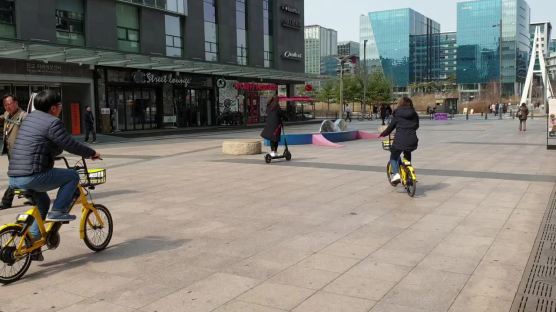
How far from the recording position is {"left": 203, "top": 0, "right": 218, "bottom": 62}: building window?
3806cm

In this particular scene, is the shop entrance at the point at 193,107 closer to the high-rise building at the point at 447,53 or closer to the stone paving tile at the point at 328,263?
the stone paving tile at the point at 328,263

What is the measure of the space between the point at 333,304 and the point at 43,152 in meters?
2.96

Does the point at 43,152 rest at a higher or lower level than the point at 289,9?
lower

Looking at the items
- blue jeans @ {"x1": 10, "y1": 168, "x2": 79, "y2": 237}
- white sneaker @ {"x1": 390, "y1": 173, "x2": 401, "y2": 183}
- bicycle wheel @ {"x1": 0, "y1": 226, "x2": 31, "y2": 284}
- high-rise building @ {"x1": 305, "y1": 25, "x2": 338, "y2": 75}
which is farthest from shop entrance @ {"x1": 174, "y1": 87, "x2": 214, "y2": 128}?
high-rise building @ {"x1": 305, "y1": 25, "x2": 338, "y2": 75}

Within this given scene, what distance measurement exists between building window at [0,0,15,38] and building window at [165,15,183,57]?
36.1ft

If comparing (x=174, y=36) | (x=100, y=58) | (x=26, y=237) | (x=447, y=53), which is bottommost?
(x=26, y=237)

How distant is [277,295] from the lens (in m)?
4.44

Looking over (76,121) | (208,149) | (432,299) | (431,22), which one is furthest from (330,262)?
(431,22)

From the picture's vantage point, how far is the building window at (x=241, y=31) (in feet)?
137

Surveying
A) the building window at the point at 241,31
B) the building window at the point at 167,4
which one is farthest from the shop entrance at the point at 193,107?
the building window at the point at 167,4

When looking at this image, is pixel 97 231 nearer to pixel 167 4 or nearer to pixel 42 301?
pixel 42 301

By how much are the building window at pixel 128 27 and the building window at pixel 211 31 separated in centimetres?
682

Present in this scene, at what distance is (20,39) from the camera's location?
24938 mm

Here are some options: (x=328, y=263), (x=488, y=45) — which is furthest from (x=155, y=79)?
(x=488, y=45)
